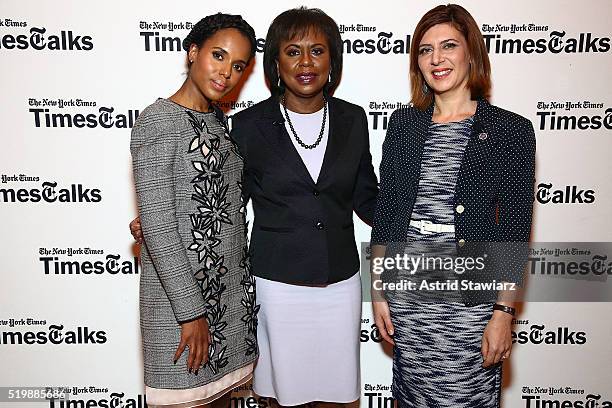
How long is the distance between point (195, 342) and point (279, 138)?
77cm

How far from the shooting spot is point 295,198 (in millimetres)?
1964

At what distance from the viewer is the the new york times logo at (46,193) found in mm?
2408

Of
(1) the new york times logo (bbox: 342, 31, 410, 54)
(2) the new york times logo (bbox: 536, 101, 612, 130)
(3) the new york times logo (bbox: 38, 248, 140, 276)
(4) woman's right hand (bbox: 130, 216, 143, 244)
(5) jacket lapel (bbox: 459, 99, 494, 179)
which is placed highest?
(1) the new york times logo (bbox: 342, 31, 410, 54)

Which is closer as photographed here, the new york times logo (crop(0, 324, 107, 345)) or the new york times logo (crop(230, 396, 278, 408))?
the new york times logo (crop(0, 324, 107, 345))

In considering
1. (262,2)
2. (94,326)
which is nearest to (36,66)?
(262,2)

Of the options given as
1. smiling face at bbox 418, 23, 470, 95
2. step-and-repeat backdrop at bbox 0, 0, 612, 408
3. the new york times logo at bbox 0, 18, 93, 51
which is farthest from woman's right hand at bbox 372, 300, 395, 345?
the new york times logo at bbox 0, 18, 93, 51

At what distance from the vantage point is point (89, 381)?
258 cm

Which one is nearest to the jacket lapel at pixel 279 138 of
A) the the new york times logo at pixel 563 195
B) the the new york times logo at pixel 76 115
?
the the new york times logo at pixel 76 115

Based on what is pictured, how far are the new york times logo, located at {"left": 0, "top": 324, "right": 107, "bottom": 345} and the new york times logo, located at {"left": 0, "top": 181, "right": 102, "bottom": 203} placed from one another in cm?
60

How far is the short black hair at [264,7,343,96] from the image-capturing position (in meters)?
1.96

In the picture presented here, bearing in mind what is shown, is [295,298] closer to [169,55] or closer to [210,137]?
[210,137]

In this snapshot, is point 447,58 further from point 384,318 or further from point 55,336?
point 55,336

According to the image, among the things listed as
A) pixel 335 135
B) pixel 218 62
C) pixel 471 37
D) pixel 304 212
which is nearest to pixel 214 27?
pixel 218 62

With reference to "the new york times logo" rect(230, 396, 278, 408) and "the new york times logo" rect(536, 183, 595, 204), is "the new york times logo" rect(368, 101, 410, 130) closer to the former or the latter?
"the new york times logo" rect(536, 183, 595, 204)
